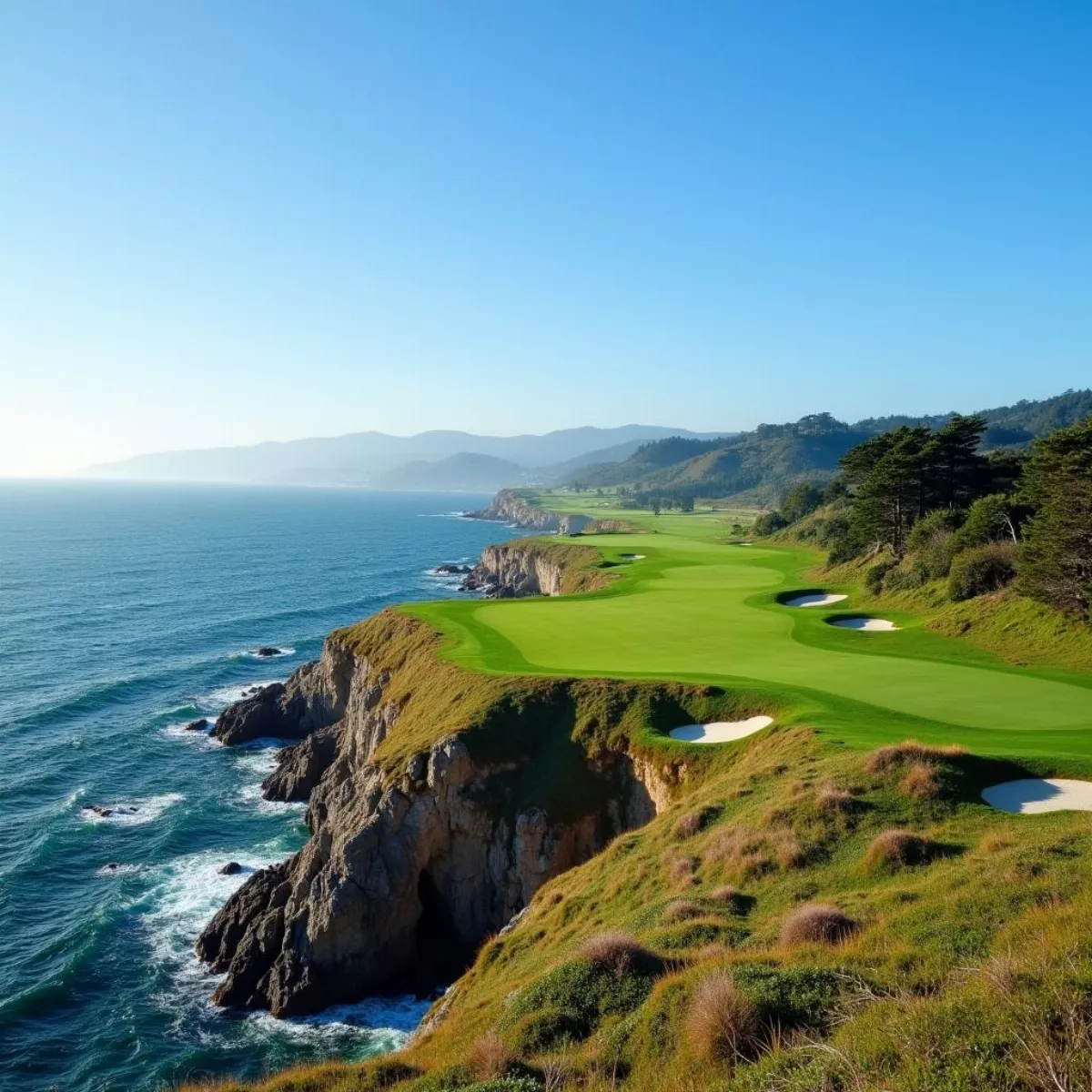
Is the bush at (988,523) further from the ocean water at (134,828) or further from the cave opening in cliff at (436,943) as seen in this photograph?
the ocean water at (134,828)

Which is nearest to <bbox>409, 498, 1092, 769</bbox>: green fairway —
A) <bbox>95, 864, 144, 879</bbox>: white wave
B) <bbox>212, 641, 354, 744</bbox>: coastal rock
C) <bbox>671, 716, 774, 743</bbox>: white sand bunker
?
<bbox>671, 716, 774, 743</bbox>: white sand bunker

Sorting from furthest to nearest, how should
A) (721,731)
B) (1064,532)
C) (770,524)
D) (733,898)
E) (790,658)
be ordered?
(770,524) < (790,658) < (1064,532) < (721,731) < (733,898)

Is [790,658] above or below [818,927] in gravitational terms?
below

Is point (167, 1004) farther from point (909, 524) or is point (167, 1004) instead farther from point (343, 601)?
point (343, 601)

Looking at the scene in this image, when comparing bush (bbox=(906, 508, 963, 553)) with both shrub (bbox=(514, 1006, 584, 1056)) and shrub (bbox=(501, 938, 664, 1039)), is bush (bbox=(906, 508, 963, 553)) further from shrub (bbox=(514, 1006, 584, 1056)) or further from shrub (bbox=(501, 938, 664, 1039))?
shrub (bbox=(514, 1006, 584, 1056))

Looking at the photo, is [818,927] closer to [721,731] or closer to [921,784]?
[921,784]

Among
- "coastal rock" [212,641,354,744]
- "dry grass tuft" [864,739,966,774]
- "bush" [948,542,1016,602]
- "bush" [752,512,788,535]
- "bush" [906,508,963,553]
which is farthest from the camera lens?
"bush" [752,512,788,535]

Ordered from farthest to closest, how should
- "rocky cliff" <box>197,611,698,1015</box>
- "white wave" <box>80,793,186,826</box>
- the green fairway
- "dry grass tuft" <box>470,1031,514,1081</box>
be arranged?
"white wave" <box>80,793,186,826</box>, "rocky cliff" <box>197,611,698,1015</box>, the green fairway, "dry grass tuft" <box>470,1031,514,1081</box>

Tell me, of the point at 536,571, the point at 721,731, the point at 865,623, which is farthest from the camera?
the point at 536,571

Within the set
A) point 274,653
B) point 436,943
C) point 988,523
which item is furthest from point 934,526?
A: point 274,653
